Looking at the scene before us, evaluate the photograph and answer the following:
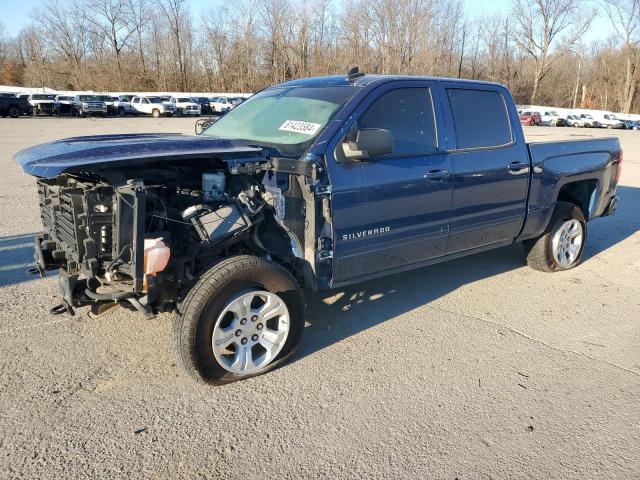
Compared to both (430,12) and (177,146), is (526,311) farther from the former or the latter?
(430,12)

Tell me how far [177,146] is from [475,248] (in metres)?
2.85

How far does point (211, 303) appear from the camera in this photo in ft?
9.96

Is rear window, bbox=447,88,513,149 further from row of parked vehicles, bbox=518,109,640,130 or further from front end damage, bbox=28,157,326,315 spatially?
row of parked vehicles, bbox=518,109,640,130

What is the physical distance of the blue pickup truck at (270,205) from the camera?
2.98 metres

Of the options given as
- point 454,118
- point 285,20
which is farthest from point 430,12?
point 454,118

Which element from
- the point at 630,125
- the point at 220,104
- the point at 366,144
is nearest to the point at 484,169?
the point at 366,144

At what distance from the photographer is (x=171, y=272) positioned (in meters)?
3.19

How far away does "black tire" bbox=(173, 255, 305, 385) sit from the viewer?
9.87ft

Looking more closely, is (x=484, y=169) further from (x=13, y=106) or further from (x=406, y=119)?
(x=13, y=106)

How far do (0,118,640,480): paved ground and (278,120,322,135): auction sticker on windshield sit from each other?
5.04ft

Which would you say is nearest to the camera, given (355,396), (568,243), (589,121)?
(355,396)

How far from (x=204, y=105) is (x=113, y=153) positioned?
151 ft

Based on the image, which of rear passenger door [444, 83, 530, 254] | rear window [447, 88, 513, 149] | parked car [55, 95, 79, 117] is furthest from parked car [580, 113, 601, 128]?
rear window [447, 88, 513, 149]

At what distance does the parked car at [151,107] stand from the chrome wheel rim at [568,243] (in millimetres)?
41548
